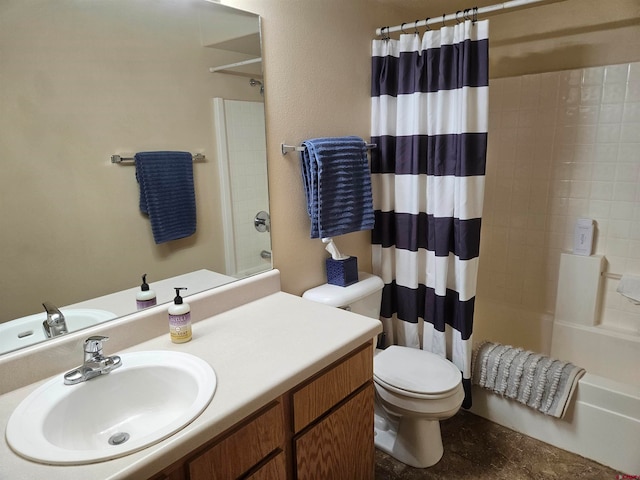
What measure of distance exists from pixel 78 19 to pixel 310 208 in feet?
3.31

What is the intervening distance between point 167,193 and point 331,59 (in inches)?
39.0

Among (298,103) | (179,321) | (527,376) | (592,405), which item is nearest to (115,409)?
(179,321)

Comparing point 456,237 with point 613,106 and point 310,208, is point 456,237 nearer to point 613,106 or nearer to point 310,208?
point 310,208

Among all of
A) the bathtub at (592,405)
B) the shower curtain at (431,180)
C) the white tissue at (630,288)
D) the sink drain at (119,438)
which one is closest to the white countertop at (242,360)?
the sink drain at (119,438)

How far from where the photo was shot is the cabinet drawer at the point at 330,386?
47.1 inches

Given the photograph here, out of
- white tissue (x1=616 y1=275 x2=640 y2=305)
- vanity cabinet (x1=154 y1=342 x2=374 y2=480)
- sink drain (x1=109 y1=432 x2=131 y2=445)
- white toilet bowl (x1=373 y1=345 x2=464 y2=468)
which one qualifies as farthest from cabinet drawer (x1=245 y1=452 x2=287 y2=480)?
white tissue (x1=616 y1=275 x2=640 y2=305)

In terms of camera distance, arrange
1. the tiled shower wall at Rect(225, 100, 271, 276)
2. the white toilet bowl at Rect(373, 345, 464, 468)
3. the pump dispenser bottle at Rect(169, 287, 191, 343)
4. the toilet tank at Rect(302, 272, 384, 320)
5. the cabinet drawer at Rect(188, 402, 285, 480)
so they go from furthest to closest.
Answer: the toilet tank at Rect(302, 272, 384, 320) → the white toilet bowl at Rect(373, 345, 464, 468) → the tiled shower wall at Rect(225, 100, 271, 276) → the pump dispenser bottle at Rect(169, 287, 191, 343) → the cabinet drawer at Rect(188, 402, 285, 480)

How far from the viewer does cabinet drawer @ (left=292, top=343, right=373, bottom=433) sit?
1.20 meters

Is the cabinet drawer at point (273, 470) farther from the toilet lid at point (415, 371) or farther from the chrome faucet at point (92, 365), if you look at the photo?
the toilet lid at point (415, 371)

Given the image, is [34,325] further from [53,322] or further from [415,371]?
[415,371]

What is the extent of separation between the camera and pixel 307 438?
1231 mm

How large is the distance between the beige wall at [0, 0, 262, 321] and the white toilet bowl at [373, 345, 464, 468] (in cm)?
100

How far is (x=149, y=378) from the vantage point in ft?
3.93

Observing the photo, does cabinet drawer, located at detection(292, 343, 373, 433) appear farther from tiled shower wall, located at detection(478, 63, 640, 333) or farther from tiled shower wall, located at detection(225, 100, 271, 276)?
tiled shower wall, located at detection(478, 63, 640, 333)
